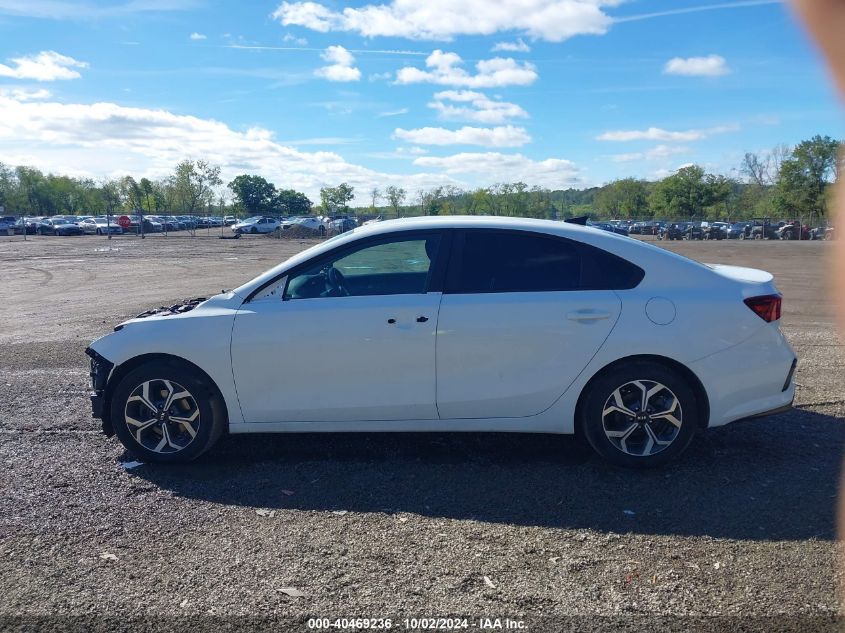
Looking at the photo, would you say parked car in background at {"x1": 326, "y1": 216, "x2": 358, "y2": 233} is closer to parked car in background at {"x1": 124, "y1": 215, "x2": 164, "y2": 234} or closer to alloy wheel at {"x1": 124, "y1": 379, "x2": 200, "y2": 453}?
parked car in background at {"x1": 124, "y1": 215, "x2": 164, "y2": 234}

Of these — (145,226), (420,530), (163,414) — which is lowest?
(420,530)

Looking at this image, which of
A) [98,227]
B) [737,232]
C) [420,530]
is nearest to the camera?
[420,530]

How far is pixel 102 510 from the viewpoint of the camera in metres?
4.16

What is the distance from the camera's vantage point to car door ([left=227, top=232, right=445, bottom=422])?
467cm

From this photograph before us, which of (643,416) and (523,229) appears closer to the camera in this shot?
(643,416)

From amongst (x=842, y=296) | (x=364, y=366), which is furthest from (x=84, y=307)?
(x=842, y=296)

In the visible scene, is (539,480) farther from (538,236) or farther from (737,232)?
(737,232)

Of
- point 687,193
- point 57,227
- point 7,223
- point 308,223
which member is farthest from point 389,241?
point 687,193

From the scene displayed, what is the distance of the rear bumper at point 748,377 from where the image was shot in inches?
181

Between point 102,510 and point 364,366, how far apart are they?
5.90ft

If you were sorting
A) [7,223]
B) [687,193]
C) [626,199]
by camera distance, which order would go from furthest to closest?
[626,199]
[687,193]
[7,223]

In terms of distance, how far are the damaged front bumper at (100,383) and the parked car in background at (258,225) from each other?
55886mm

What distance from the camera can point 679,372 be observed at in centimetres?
468

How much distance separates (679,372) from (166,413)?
3.50 metres
